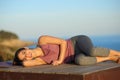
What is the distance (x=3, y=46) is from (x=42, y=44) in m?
9.78

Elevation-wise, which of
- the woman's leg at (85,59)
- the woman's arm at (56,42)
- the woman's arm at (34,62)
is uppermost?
the woman's arm at (56,42)

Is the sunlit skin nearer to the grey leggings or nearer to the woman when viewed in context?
the woman

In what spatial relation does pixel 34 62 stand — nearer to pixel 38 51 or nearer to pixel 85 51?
pixel 38 51

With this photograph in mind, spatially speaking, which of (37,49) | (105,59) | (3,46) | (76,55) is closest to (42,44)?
(37,49)

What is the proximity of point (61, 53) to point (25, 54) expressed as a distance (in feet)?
1.44

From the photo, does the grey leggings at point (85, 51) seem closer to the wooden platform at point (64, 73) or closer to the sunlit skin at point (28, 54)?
the wooden platform at point (64, 73)

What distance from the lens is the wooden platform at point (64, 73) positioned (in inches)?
143

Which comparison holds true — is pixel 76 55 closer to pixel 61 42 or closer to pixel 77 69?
pixel 61 42

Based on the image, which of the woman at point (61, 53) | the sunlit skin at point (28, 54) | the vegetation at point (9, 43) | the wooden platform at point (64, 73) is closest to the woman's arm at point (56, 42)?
the woman at point (61, 53)

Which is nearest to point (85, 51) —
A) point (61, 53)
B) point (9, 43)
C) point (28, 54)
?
point (61, 53)

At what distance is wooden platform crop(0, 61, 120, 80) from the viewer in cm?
364

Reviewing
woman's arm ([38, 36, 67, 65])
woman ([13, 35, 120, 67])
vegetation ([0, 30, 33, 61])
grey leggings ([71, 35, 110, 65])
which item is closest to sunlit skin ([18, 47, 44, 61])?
woman ([13, 35, 120, 67])

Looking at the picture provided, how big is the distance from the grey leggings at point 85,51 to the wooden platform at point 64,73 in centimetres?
26

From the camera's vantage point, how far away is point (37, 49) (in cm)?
461
